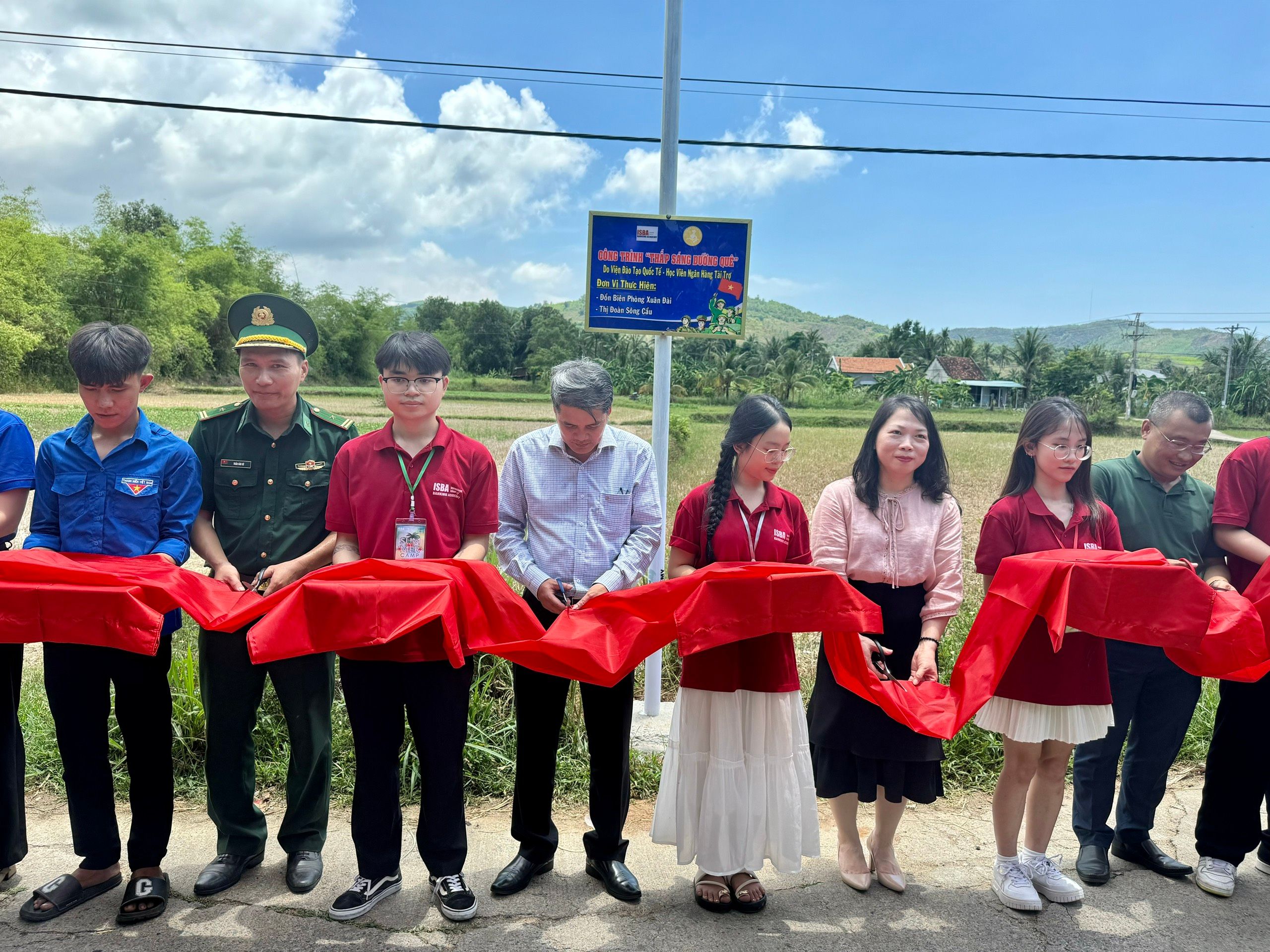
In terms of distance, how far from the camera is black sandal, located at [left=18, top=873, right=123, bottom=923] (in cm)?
272

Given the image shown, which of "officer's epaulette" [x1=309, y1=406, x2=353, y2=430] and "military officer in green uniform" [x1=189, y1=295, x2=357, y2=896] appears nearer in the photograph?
"military officer in green uniform" [x1=189, y1=295, x2=357, y2=896]

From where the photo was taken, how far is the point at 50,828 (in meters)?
3.49

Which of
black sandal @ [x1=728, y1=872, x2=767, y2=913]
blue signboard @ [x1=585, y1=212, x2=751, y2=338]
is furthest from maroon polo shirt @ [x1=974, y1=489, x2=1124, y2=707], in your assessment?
blue signboard @ [x1=585, y1=212, x2=751, y2=338]

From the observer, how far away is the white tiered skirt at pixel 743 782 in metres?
2.80

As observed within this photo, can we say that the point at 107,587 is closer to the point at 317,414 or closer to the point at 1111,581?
the point at 317,414

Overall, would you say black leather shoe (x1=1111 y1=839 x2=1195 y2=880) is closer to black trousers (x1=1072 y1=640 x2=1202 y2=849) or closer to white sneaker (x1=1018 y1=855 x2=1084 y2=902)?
black trousers (x1=1072 y1=640 x2=1202 y2=849)

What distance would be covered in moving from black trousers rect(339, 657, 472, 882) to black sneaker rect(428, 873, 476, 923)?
34 mm

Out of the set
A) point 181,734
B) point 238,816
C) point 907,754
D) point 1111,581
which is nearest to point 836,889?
point 907,754

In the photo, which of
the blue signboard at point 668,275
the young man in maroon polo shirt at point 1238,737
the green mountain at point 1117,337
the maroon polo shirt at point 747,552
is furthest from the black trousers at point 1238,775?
the green mountain at point 1117,337

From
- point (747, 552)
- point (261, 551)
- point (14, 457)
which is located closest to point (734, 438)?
point (747, 552)

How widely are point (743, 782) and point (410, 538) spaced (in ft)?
4.74

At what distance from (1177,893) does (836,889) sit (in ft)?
4.30

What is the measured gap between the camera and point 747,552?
288 cm

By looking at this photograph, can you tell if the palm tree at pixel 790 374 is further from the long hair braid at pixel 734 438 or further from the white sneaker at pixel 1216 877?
the long hair braid at pixel 734 438
